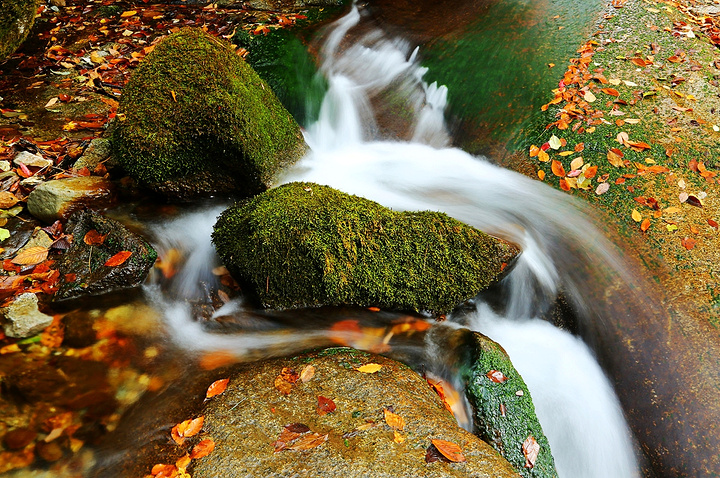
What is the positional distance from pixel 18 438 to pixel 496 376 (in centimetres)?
309

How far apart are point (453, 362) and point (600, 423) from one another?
1.32 metres

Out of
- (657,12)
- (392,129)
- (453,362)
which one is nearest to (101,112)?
(392,129)

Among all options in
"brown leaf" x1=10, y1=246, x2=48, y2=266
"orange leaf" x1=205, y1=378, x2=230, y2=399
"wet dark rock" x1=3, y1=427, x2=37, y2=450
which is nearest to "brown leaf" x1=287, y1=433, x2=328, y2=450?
"orange leaf" x1=205, y1=378, x2=230, y2=399

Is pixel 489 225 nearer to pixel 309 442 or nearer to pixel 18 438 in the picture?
pixel 309 442

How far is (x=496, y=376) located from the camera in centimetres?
324

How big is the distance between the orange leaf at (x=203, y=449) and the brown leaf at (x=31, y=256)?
2.42 m

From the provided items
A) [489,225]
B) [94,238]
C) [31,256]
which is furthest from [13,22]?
[489,225]

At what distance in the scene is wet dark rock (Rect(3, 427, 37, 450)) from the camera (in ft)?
8.75

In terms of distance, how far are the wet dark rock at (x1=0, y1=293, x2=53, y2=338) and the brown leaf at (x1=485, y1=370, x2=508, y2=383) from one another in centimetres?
333

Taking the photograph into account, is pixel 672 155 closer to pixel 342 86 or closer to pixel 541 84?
pixel 541 84

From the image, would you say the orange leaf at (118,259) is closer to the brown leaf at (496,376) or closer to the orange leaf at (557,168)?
the brown leaf at (496,376)

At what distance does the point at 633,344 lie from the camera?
3775mm

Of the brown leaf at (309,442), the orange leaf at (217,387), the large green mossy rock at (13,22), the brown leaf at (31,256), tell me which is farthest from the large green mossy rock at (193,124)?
the large green mossy rock at (13,22)

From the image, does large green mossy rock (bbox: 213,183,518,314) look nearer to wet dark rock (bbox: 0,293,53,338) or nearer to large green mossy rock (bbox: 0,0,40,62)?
wet dark rock (bbox: 0,293,53,338)
